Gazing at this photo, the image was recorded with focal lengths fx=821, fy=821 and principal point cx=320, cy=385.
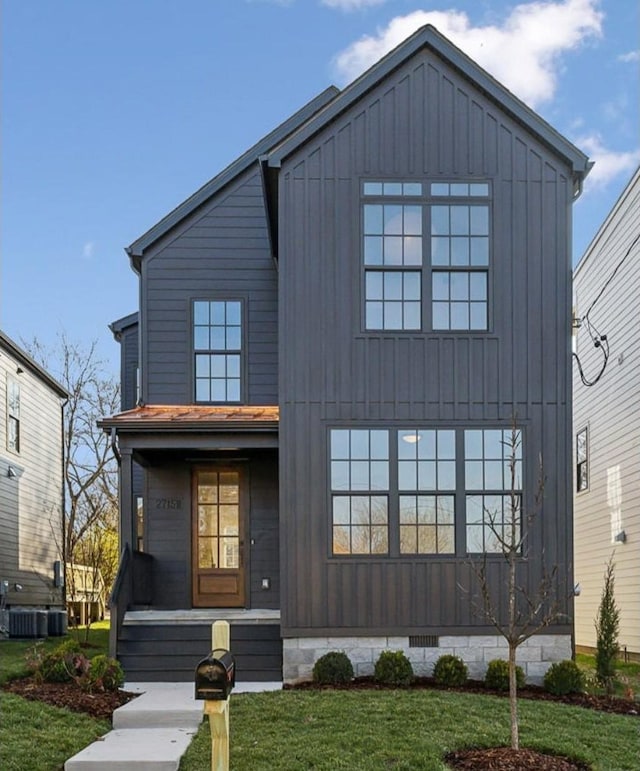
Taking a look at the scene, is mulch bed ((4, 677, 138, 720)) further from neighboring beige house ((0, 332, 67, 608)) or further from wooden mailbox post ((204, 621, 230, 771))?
neighboring beige house ((0, 332, 67, 608))

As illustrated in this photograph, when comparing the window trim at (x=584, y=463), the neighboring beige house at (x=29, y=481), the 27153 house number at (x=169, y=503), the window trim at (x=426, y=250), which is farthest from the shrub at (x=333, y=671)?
the window trim at (x=584, y=463)

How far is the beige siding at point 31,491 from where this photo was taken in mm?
15945

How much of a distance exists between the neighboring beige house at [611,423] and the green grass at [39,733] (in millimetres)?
9034

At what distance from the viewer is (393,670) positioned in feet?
29.3

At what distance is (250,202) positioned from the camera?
1220 centimetres

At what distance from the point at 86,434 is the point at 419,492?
17356 millimetres

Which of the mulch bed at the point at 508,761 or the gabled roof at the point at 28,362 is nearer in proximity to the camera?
the mulch bed at the point at 508,761

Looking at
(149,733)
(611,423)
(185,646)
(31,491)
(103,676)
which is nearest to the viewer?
(149,733)

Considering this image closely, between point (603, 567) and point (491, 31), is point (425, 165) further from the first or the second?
point (603, 567)

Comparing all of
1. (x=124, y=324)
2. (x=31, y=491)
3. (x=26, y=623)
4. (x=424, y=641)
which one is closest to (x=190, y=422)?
(x=424, y=641)

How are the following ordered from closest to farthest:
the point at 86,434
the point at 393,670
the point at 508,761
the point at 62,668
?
the point at 508,761, the point at 62,668, the point at 393,670, the point at 86,434

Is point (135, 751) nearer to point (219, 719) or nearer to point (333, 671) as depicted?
point (219, 719)

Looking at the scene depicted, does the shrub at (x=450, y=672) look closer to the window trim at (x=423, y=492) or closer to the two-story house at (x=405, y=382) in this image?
the two-story house at (x=405, y=382)

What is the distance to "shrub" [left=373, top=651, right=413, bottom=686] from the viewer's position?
8914 millimetres
